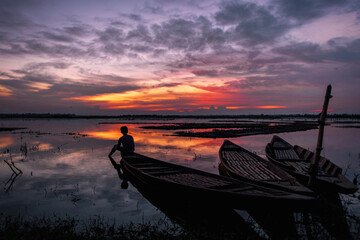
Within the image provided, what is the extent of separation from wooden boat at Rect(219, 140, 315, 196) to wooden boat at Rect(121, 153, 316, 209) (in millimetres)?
907

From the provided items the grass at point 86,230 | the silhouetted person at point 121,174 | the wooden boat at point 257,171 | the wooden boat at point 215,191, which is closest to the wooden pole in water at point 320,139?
the wooden boat at point 257,171

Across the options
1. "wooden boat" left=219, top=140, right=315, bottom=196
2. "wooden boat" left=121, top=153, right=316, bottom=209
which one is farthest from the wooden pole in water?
"wooden boat" left=121, top=153, right=316, bottom=209

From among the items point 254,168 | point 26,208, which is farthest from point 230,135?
point 26,208

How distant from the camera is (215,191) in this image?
21.8 ft

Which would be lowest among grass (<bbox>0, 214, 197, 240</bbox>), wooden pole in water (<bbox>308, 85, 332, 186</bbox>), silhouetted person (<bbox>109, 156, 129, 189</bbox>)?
silhouetted person (<bbox>109, 156, 129, 189</bbox>)

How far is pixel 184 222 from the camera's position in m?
7.09

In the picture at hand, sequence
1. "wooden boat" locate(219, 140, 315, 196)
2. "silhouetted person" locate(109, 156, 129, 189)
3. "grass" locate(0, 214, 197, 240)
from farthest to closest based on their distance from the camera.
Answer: "silhouetted person" locate(109, 156, 129, 189) < "wooden boat" locate(219, 140, 315, 196) < "grass" locate(0, 214, 197, 240)

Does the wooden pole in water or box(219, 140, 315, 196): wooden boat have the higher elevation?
the wooden pole in water

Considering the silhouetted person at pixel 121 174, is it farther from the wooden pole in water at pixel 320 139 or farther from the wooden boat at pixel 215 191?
the wooden pole in water at pixel 320 139

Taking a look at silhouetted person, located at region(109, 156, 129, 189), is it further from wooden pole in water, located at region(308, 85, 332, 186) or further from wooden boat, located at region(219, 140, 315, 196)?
wooden pole in water, located at region(308, 85, 332, 186)

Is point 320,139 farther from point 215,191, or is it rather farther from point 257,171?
point 215,191

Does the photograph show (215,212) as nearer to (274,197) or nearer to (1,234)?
(274,197)

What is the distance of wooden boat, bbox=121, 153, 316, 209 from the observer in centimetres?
598

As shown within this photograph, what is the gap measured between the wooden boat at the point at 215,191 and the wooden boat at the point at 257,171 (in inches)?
35.7
